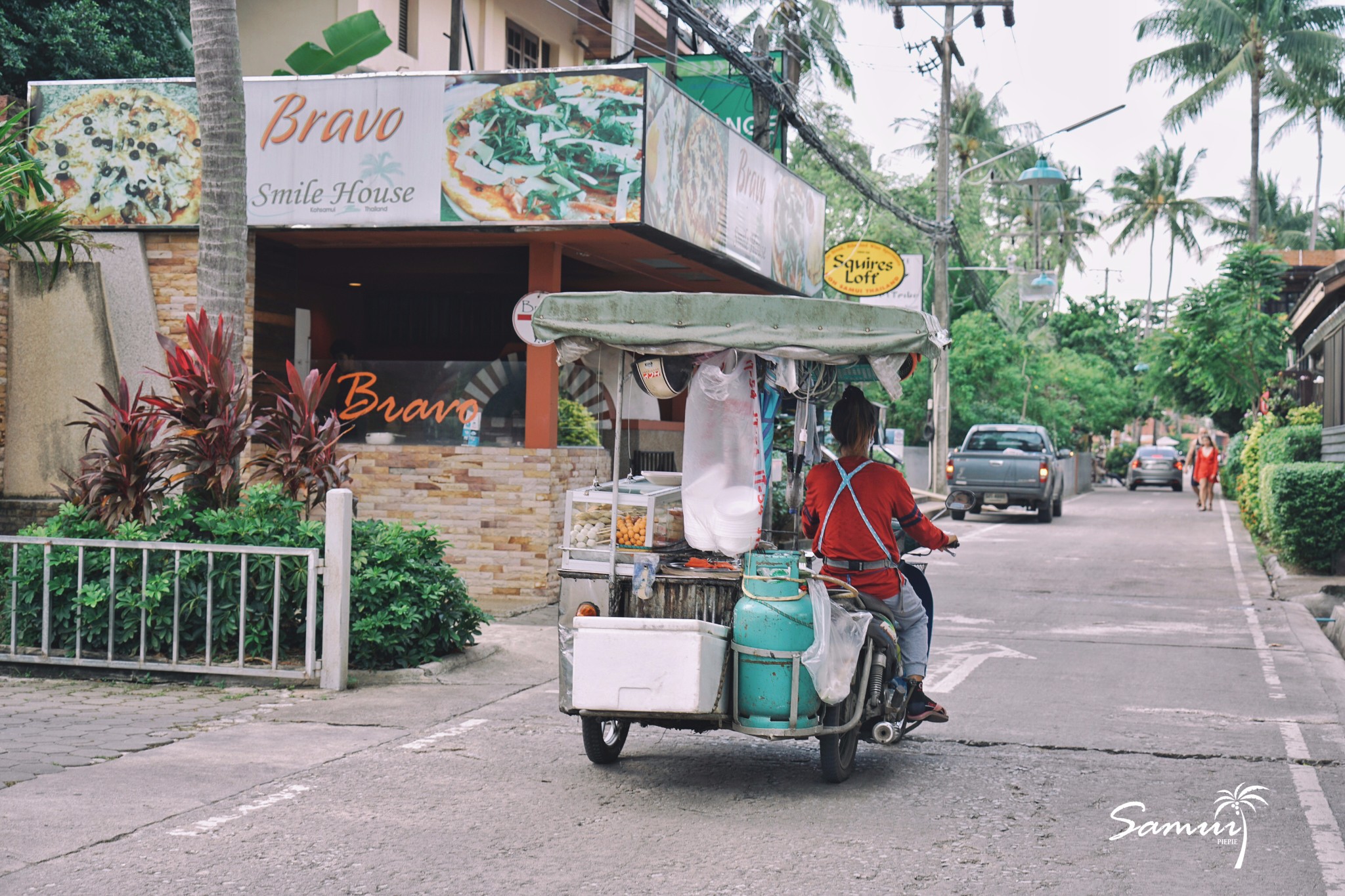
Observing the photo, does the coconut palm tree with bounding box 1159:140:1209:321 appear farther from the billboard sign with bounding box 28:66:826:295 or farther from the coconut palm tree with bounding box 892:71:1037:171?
the billboard sign with bounding box 28:66:826:295

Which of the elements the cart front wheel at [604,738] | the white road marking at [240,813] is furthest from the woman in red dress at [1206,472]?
the white road marking at [240,813]

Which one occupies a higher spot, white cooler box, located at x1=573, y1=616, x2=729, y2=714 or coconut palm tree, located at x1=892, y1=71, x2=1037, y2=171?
coconut palm tree, located at x1=892, y1=71, x2=1037, y2=171

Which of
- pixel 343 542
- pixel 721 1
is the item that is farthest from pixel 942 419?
pixel 343 542

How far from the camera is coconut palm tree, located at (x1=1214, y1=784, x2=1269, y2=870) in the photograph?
5973 mm

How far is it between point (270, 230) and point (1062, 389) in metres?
34.0

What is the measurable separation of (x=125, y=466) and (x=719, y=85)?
11.7 metres

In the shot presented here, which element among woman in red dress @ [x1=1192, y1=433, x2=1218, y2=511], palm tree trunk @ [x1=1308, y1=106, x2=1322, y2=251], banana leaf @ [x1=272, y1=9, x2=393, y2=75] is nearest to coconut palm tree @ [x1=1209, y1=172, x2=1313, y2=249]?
palm tree trunk @ [x1=1308, y1=106, x2=1322, y2=251]

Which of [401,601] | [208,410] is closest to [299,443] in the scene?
[208,410]

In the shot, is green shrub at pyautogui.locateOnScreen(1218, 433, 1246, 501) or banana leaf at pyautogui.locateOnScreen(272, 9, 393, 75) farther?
green shrub at pyautogui.locateOnScreen(1218, 433, 1246, 501)

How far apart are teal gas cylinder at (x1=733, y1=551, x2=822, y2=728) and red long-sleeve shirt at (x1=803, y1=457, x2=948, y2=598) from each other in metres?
0.56

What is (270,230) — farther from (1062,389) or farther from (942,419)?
(1062,389)

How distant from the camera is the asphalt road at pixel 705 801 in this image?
16.4ft

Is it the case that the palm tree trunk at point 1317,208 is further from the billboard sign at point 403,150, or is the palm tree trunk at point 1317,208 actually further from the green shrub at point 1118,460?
the billboard sign at point 403,150

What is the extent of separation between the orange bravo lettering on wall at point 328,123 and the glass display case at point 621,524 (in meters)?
7.18
